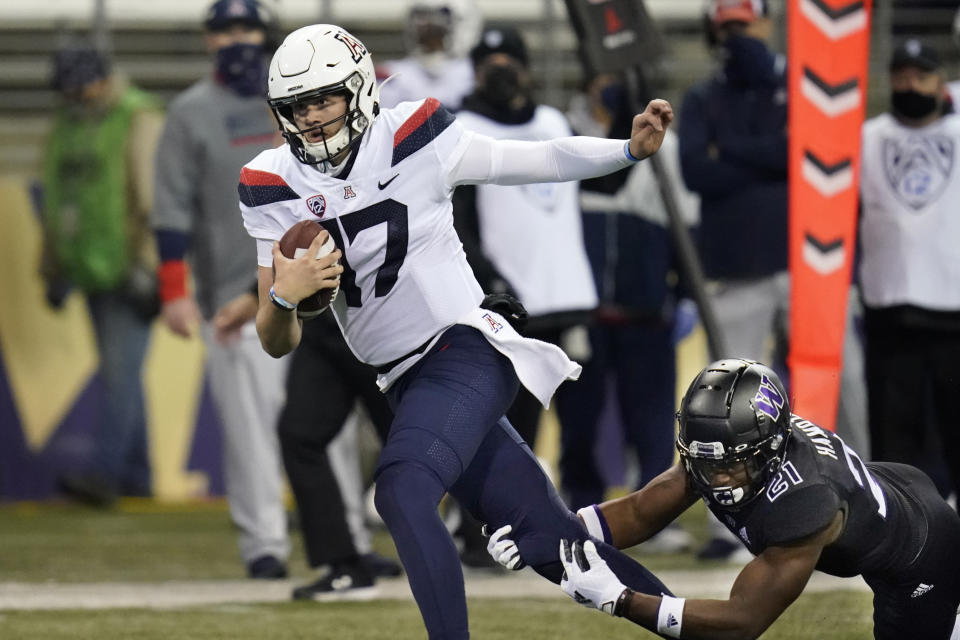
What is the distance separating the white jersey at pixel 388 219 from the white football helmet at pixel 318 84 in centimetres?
7

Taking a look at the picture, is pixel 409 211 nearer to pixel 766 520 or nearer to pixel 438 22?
pixel 766 520

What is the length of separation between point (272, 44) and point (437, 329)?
10.8ft

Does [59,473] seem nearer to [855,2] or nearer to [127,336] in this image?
[127,336]

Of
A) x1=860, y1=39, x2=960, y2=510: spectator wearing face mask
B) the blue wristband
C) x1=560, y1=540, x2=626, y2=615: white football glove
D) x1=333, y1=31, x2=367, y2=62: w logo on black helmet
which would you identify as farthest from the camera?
x1=860, y1=39, x2=960, y2=510: spectator wearing face mask

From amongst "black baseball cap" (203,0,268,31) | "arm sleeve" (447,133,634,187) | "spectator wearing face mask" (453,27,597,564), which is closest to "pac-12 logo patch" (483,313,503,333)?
"arm sleeve" (447,133,634,187)

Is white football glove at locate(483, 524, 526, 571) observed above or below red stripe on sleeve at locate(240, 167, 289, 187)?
below

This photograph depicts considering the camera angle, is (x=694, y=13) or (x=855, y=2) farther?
(x=694, y=13)

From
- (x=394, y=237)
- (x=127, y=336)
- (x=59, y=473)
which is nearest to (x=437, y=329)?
(x=394, y=237)

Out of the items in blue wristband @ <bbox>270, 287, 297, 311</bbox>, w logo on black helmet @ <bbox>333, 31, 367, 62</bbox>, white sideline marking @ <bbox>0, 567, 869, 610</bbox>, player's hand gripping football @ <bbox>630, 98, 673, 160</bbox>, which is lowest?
white sideline marking @ <bbox>0, 567, 869, 610</bbox>

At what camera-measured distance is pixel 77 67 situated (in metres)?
9.08

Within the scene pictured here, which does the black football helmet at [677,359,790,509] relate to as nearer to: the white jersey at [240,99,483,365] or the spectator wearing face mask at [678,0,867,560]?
the white jersey at [240,99,483,365]

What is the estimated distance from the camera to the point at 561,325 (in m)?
6.86

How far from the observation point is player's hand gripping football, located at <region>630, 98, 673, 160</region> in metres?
4.25

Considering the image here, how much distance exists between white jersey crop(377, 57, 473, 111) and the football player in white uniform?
362cm
